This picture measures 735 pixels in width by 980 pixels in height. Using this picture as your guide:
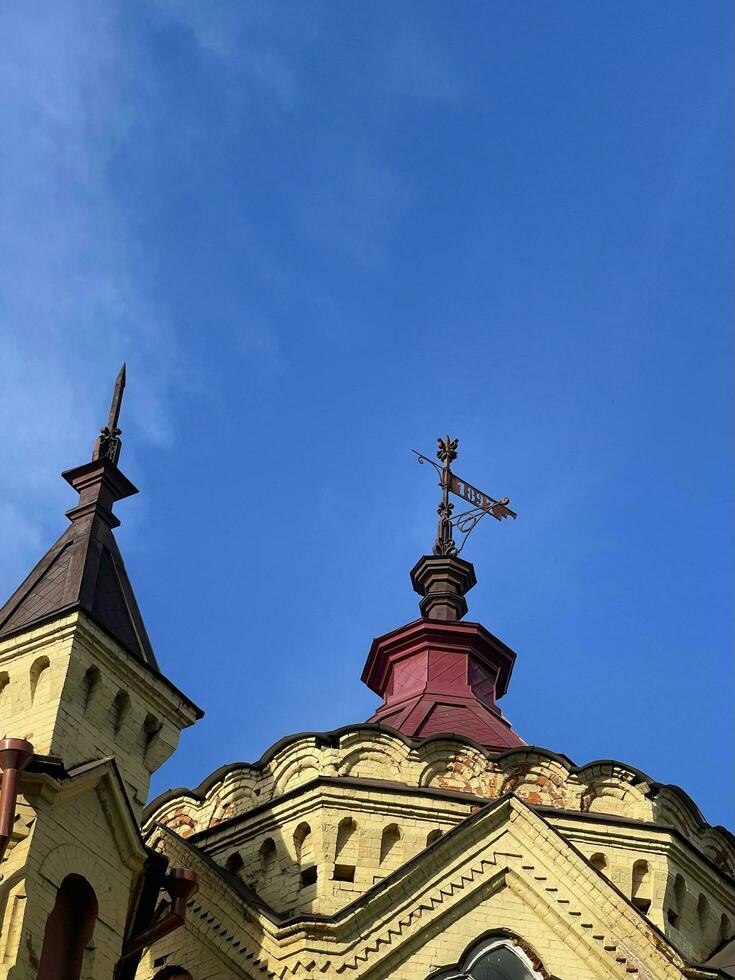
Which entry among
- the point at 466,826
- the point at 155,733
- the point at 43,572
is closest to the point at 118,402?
the point at 43,572

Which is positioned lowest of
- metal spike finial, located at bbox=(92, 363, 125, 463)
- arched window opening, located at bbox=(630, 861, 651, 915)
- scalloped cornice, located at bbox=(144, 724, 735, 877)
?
arched window opening, located at bbox=(630, 861, 651, 915)

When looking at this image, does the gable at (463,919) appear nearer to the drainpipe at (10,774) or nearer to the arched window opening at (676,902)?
the arched window opening at (676,902)

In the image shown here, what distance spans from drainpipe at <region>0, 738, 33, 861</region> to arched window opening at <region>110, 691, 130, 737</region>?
8.48 ft

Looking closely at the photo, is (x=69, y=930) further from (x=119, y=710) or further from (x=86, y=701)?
(x=119, y=710)

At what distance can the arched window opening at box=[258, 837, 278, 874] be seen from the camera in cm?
2456

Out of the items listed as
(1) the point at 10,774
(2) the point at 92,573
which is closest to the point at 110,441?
(2) the point at 92,573

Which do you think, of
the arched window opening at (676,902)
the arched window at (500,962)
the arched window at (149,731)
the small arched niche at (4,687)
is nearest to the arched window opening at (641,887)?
the arched window opening at (676,902)

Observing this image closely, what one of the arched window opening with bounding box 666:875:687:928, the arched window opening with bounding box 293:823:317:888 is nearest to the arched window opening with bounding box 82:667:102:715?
the arched window opening with bounding box 293:823:317:888

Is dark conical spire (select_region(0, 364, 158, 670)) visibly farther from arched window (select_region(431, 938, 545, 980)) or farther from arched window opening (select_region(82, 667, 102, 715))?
arched window (select_region(431, 938, 545, 980))

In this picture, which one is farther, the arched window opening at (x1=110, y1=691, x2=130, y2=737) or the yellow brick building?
the arched window opening at (x1=110, y1=691, x2=130, y2=737)

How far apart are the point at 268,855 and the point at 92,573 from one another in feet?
14.2

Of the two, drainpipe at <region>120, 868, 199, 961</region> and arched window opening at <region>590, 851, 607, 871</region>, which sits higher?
arched window opening at <region>590, 851, 607, 871</region>

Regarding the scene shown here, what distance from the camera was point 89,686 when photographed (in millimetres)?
22438

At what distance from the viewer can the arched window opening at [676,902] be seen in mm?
24844
